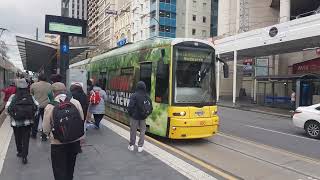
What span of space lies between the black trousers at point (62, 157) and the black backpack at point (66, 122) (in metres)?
0.19

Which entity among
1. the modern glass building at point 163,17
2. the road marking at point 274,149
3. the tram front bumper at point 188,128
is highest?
the modern glass building at point 163,17

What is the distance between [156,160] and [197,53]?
407 centimetres

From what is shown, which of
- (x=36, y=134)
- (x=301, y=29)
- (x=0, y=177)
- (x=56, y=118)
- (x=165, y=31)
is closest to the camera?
(x=56, y=118)

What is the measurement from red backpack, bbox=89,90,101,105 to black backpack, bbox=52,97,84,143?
761cm

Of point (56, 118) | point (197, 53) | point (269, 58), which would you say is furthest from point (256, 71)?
point (56, 118)

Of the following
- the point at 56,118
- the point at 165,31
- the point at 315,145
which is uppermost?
the point at 165,31

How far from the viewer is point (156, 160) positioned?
29.3 feet

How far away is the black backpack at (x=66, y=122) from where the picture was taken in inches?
216

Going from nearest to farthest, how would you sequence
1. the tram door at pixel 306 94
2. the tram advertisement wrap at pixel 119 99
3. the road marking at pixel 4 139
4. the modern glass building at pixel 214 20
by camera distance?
the road marking at pixel 4 139 → the tram advertisement wrap at pixel 119 99 → the tram door at pixel 306 94 → the modern glass building at pixel 214 20

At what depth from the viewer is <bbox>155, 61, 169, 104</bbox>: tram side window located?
11656mm

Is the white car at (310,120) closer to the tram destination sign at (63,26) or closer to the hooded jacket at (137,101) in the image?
the hooded jacket at (137,101)

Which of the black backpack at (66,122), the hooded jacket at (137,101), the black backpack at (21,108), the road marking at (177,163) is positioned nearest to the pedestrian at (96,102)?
the road marking at (177,163)

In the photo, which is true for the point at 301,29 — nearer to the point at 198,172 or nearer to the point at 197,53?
the point at 197,53

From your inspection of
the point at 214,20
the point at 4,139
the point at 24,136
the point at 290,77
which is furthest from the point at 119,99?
the point at 214,20
